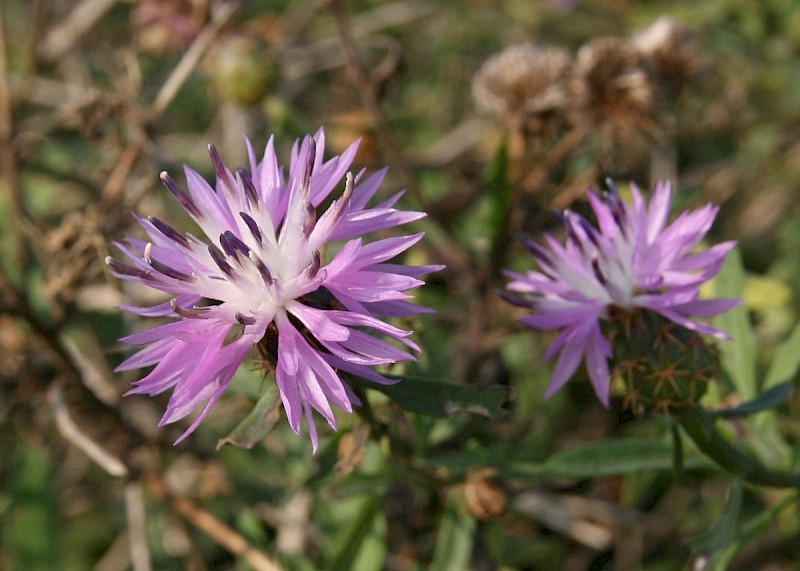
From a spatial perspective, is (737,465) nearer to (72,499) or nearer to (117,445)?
(117,445)

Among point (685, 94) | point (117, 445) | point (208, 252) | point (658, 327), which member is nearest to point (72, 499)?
point (117, 445)

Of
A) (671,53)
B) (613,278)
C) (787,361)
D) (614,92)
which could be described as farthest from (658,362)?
(671,53)

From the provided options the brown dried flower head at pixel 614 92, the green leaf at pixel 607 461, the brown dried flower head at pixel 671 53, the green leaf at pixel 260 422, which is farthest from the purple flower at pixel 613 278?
the brown dried flower head at pixel 671 53

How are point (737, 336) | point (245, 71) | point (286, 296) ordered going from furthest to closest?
point (245, 71), point (737, 336), point (286, 296)

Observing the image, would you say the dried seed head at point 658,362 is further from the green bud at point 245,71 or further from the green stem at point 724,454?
the green bud at point 245,71

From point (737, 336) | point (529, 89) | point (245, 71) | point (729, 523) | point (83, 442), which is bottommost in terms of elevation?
point (729, 523)

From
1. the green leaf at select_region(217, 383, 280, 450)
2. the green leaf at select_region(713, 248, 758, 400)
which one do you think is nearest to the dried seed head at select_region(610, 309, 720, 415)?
the green leaf at select_region(713, 248, 758, 400)

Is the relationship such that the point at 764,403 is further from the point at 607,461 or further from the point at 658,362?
the point at 607,461

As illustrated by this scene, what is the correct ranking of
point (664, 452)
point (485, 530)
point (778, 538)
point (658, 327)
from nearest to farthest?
point (658, 327) < point (664, 452) < point (485, 530) < point (778, 538)
